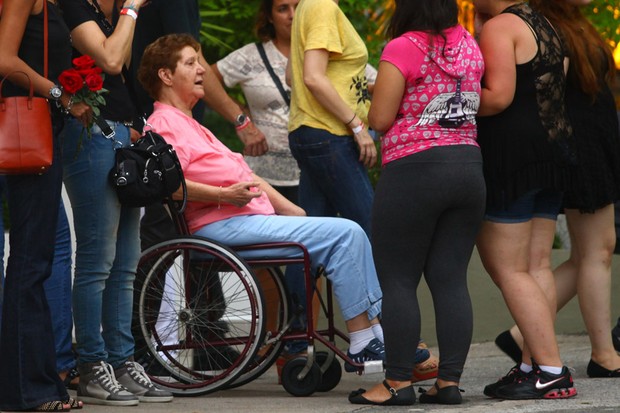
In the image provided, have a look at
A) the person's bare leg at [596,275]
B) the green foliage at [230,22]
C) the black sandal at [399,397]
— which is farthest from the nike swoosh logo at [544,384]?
the green foliage at [230,22]

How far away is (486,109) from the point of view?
5.64m

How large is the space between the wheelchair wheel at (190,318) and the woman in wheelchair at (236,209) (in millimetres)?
154

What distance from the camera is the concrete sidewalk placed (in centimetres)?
546

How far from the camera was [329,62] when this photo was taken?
6.43 meters

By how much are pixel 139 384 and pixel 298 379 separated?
72 cm

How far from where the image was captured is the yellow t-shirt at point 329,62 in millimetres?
Result: 6324

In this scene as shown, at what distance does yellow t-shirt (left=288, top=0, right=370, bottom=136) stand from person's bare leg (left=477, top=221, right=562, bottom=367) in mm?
1046

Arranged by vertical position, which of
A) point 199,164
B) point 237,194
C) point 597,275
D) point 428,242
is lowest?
point 597,275

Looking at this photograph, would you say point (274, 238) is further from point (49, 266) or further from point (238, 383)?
point (49, 266)

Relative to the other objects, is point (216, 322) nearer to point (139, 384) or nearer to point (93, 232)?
point (139, 384)

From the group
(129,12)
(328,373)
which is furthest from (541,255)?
(129,12)

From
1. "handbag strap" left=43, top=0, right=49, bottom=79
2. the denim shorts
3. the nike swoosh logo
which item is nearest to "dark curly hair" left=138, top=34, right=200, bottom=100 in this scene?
"handbag strap" left=43, top=0, right=49, bottom=79

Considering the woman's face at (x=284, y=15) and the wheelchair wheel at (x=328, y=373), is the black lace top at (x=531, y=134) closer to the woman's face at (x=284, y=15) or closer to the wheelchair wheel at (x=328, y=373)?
A: the wheelchair wheel at (x=328, y=373)

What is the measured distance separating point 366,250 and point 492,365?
63.3 inches
